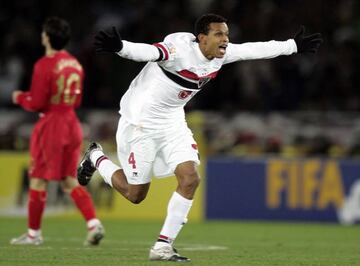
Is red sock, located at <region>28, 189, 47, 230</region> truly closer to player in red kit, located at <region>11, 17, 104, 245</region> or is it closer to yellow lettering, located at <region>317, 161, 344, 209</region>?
player in red kit, located at <region>11, 17, 104, 245</region>

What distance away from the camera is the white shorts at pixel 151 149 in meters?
8.77

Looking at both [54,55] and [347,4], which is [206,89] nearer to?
[347,4]

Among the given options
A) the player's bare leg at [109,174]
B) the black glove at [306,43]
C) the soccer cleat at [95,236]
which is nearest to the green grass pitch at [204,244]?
the soccer cleat at [95,236]

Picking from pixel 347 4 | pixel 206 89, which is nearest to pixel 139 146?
pixel 206 89

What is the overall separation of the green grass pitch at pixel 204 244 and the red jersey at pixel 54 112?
0.80 meters

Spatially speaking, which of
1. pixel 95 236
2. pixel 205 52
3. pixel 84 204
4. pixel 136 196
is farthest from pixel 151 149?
pixel 84 204

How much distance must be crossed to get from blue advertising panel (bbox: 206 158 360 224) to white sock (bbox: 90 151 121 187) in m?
5.96

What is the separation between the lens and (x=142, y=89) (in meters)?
8.98

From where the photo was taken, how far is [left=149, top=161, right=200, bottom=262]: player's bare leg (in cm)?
843

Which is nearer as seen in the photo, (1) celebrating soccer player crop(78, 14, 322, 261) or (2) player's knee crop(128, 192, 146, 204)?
(1) celebrating soccer player crop(78, 14, 322, 261)

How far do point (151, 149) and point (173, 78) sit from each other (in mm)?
661

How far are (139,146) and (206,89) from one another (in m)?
8.69

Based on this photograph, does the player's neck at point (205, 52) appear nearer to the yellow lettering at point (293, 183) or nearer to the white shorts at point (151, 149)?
the white shorts at point (151, 149)

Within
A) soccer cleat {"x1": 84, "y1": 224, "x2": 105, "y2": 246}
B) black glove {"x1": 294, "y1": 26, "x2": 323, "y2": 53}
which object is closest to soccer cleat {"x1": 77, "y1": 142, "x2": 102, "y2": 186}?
soccer cleat {"x1": 84, "y1": 224, "x2": 105, "y2": 246}
